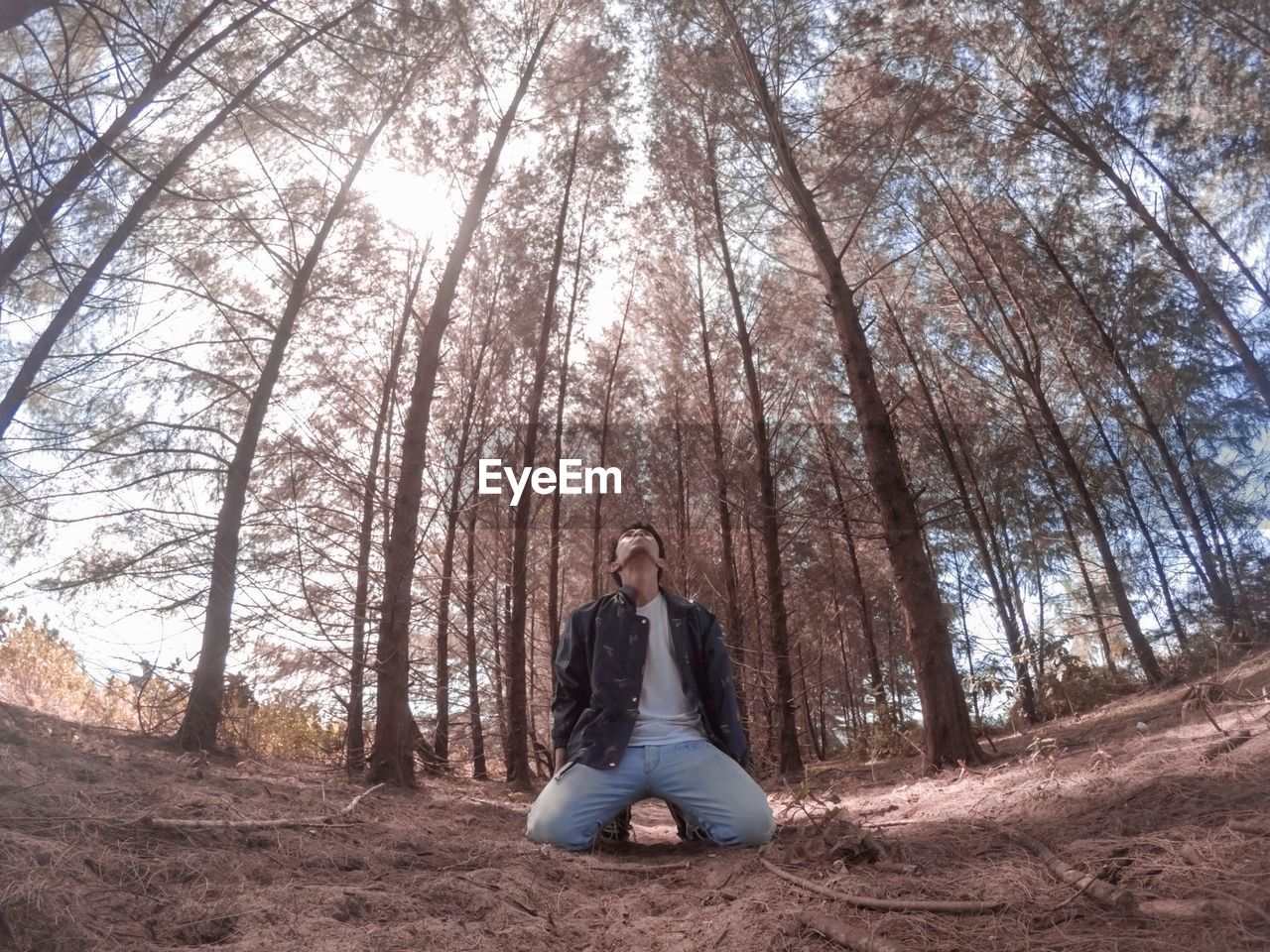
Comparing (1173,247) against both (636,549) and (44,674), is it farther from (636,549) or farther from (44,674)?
(44,674)

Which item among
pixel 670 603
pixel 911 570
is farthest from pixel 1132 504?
pixel 670 603

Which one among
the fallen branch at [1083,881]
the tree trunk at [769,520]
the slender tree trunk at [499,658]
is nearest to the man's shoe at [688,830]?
the fallen branch at [1083,881]

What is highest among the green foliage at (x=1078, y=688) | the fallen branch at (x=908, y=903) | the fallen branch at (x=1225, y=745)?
the green foliage at (x=1078, y=688)

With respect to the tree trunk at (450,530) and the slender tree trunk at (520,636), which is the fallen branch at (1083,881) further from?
the slender tree trunk at (520,636)

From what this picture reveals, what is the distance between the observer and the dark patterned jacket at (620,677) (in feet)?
10.6

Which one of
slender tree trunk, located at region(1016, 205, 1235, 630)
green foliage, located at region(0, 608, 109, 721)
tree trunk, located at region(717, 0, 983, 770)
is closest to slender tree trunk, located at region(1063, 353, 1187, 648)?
slender tree trunk, located at region(1016, 205, 1235, 630)

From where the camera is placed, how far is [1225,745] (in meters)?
2.82

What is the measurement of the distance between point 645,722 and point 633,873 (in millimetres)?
590

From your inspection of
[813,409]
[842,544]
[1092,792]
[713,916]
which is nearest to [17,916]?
[713,916]

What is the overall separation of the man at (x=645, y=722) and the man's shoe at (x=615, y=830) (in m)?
0.12

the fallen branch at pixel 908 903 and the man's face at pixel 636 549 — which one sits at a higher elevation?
the man's face at pixel 636 549

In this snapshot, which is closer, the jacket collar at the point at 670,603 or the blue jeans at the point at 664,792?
the blue jeans at the point at 664,792

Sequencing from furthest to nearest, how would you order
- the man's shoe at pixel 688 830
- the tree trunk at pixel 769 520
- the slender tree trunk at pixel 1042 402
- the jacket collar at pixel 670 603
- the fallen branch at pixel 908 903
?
1. the tree trunk at pixel 769 520
2. the slender tree trunk at pixel 1042 402
3. the jacket collar at pixel 670 603
4. the man's shoe at pixel 688 830
5. the fallen branch at pixel 908 903

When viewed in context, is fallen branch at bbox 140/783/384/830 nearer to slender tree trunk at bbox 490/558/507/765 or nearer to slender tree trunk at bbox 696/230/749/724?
slender tree trunk at bbox 490/558/507/765
